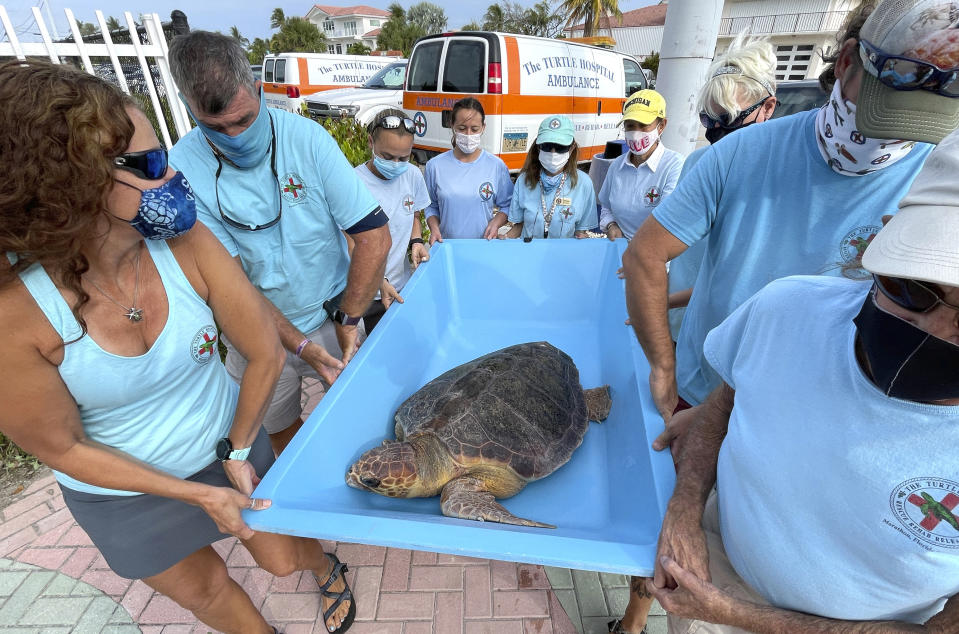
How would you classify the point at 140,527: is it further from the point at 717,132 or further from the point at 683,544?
the point at 717,132

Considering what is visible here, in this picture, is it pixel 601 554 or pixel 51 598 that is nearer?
pixel 601 554

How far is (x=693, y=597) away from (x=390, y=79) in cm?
1003

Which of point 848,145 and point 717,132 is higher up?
point 848,145

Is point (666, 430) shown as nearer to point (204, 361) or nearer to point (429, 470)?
point (429, 470)

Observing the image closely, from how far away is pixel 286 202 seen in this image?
1701mm

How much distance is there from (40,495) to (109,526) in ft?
6.66

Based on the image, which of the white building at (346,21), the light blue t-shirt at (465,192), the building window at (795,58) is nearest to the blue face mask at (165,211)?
the light blue t-shirt at (465,192)

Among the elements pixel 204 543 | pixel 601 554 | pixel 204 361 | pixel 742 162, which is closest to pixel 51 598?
pixel 204 543

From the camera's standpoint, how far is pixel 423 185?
294cm

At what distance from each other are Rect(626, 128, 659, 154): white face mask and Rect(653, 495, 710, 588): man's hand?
7.39 ft

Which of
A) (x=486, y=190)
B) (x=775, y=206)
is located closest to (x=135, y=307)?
(x=775, y=206)

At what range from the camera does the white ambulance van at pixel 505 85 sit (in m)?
5.26

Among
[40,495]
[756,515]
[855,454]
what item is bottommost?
[40,495]

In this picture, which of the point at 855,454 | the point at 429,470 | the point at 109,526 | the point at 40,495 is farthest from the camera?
the point at 40,495
